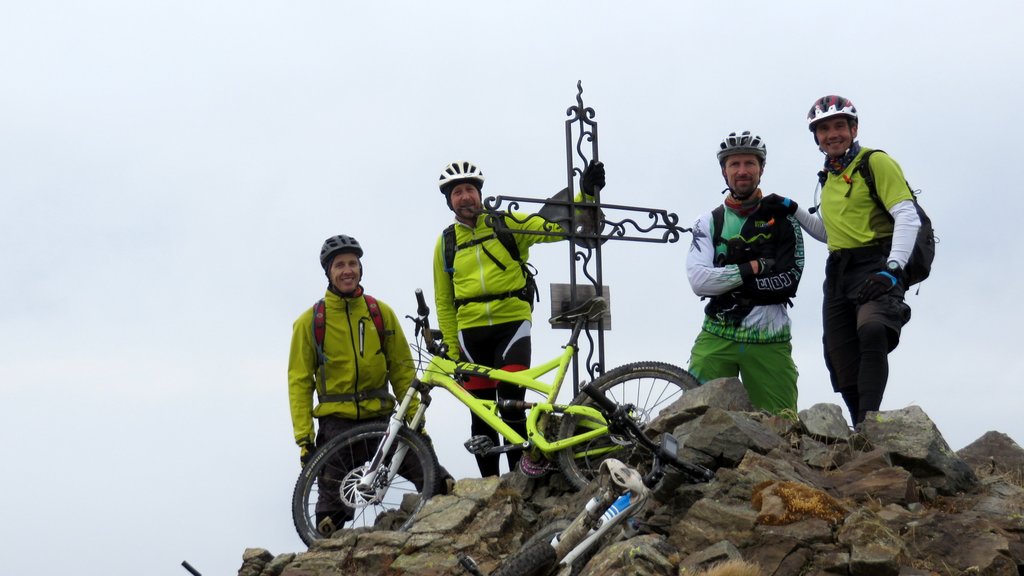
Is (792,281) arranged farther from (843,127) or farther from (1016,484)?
(1016,484)

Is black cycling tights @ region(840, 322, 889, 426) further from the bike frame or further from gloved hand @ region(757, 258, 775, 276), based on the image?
the bike frame

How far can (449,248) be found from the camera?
39.0 ft

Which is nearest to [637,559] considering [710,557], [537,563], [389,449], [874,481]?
[710,557]

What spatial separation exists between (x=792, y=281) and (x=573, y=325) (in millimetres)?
2238

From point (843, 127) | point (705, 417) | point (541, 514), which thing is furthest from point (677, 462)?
point (843, 127)

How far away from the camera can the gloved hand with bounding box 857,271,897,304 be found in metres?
10.2

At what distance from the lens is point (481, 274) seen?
11.6 metres

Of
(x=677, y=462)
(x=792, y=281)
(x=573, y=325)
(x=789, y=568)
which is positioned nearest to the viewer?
(x=789, y=568)

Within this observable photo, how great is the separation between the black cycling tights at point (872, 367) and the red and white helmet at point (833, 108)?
1802mm

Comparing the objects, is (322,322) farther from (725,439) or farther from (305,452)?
(725,439)

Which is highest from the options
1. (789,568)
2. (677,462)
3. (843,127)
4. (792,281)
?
(843,127)

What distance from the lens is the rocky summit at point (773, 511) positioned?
874 cm

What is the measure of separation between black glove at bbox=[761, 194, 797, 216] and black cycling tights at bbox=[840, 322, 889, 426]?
4.33ft

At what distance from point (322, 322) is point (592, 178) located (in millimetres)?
3215
